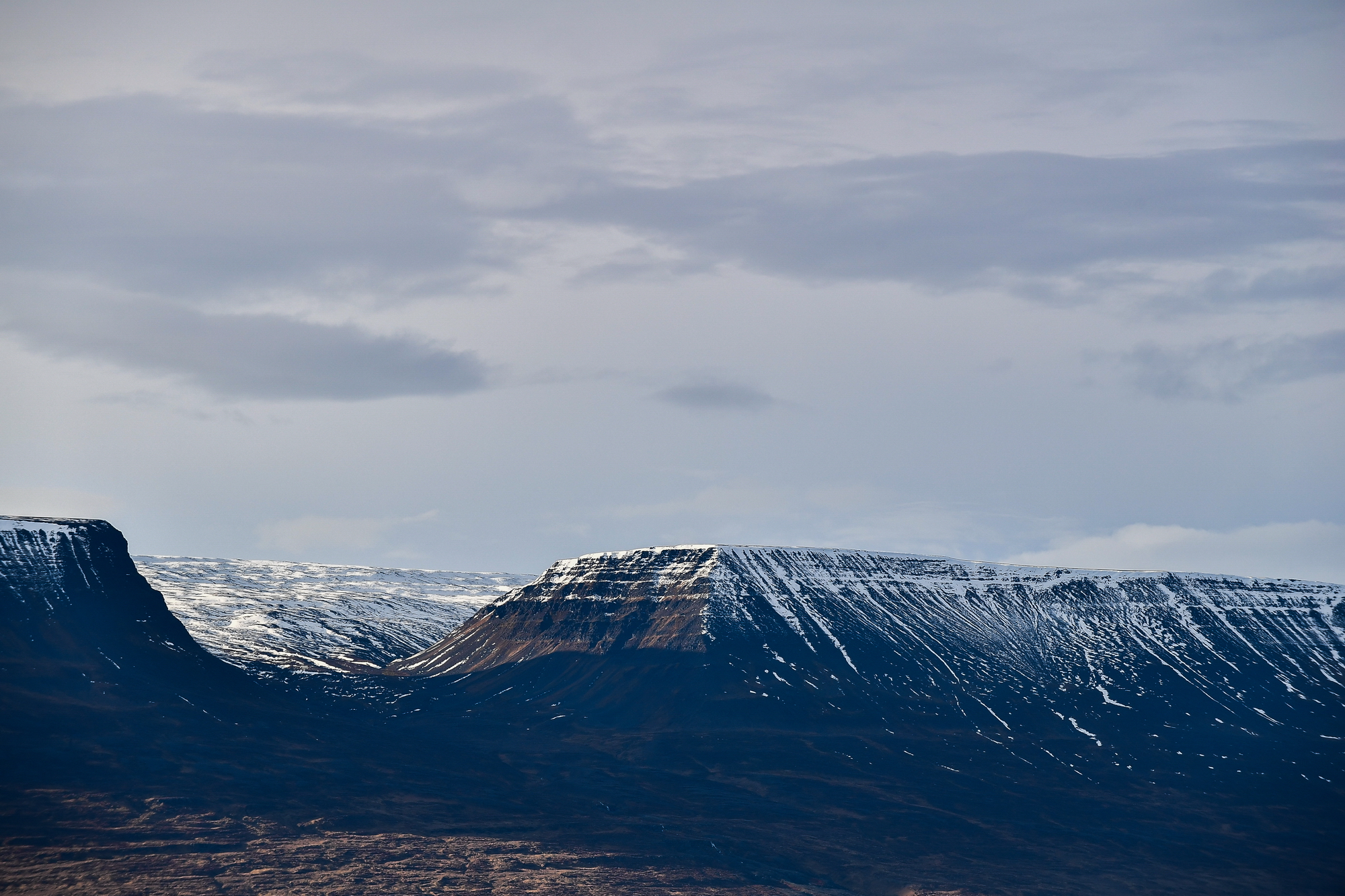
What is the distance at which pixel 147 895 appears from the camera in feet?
655

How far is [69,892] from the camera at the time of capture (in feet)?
653

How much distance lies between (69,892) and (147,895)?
30.6ft
